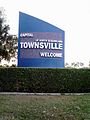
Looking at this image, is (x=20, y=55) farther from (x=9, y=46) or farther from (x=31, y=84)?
(x=9, y=46)

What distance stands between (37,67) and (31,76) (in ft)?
3.10

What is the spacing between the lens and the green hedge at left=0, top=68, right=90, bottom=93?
25.6m

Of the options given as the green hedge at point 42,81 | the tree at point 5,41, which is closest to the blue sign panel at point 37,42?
the green hedge at point 42,81

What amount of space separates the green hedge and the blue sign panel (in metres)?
1.28

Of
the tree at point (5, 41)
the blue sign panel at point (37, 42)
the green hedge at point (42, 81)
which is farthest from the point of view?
the tree at point (5, 41)

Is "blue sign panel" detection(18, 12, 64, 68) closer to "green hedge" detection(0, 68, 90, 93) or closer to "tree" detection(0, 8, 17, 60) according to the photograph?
"green hedge" detection(0, 68, 90, 93)

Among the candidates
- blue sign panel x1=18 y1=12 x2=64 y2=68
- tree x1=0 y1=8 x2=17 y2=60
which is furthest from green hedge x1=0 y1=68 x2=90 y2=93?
tree x1=0 y1=8 x2=17 y2=60

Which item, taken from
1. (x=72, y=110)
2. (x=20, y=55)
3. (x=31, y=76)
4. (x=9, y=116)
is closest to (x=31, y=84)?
(x=31, y=76)

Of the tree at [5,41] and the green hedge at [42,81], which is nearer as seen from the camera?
the green hedge at [42,81]

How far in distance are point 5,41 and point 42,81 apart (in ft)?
46.2

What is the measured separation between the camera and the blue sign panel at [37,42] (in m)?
26.7

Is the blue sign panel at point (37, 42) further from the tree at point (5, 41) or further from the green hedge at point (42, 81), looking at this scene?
the tree at point (5, 41)

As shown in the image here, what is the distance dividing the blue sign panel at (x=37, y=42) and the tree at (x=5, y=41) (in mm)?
11106

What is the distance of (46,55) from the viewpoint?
2673 centimetres
